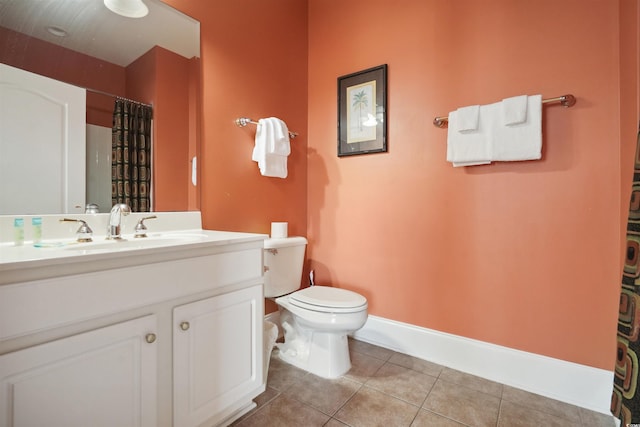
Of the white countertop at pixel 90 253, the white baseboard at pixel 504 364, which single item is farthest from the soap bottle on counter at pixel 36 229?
the white baseboard at pixel 504 364

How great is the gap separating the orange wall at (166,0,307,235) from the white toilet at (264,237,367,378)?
297mm

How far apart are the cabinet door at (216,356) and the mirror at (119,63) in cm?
69

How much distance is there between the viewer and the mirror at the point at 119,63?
1.17 meters

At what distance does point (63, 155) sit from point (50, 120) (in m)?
0.14

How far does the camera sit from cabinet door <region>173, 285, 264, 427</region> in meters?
1.04

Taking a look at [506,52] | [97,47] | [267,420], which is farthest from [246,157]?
[506,52]

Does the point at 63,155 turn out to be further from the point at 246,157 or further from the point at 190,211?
the point at 246,157

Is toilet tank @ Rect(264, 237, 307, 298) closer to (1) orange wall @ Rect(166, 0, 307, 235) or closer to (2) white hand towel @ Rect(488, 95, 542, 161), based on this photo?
(1) orange wall @ Rect(166, 0, 307, 235)

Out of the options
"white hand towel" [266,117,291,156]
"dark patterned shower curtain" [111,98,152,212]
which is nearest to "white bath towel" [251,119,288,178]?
"white hand towel" [266,117,291,156]

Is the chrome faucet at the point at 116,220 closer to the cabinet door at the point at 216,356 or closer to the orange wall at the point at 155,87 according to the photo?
the orange wall at the point at 155,87

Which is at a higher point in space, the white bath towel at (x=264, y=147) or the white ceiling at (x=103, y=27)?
the white ceiling at (x=103, y=27)

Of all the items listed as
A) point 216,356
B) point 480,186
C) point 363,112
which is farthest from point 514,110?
point 216,356

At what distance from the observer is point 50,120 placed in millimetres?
1185

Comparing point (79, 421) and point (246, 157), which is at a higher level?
point (246, 157)
